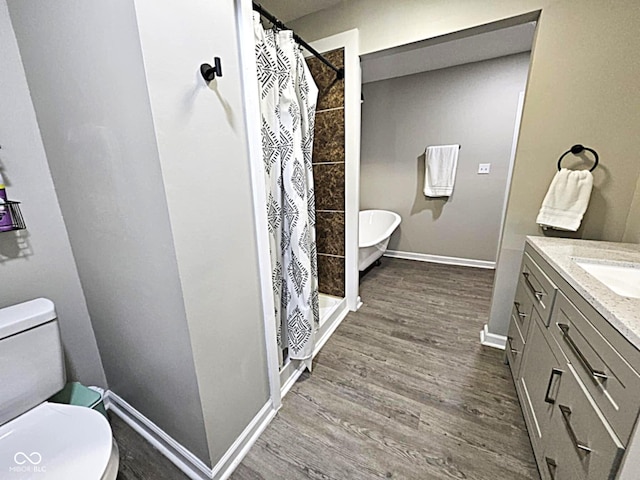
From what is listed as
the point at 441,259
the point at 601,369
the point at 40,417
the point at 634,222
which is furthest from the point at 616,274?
the point at 441,259

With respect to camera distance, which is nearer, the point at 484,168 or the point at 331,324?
the point at 331,324

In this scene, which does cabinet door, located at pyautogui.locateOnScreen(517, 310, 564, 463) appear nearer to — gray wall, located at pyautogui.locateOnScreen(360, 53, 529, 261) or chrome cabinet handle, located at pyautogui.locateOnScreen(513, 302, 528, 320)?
chrome cabinet handle, located at pyautogui.locateOnScreen(513, 302, 528, 320)

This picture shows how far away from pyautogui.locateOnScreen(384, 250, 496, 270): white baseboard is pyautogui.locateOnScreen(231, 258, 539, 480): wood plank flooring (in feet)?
4.18

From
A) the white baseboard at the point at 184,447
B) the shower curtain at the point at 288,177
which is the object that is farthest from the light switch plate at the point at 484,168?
the white baseboard at the point at 184,447

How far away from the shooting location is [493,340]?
198 cm

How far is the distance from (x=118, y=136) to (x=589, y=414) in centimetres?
171

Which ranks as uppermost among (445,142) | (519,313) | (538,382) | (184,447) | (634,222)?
(445,142)

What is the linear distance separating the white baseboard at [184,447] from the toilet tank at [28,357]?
0.47m

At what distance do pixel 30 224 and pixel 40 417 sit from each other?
0.79 meters

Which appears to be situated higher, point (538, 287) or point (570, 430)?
point (538, 287)

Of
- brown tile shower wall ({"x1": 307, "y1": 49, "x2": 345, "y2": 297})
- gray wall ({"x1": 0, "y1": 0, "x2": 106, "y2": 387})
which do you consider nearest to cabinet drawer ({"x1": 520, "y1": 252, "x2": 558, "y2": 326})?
brown tile shower wall ({"x1": 307, "y1": 49, "x2": 345, "y2": 297})

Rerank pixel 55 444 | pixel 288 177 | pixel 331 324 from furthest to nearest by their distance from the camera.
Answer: pixel 331 324 → pixel 288 177 → pixel 55 444

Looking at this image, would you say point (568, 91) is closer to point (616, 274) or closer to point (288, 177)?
point (616, 274)

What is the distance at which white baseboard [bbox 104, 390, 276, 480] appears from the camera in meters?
1.17
